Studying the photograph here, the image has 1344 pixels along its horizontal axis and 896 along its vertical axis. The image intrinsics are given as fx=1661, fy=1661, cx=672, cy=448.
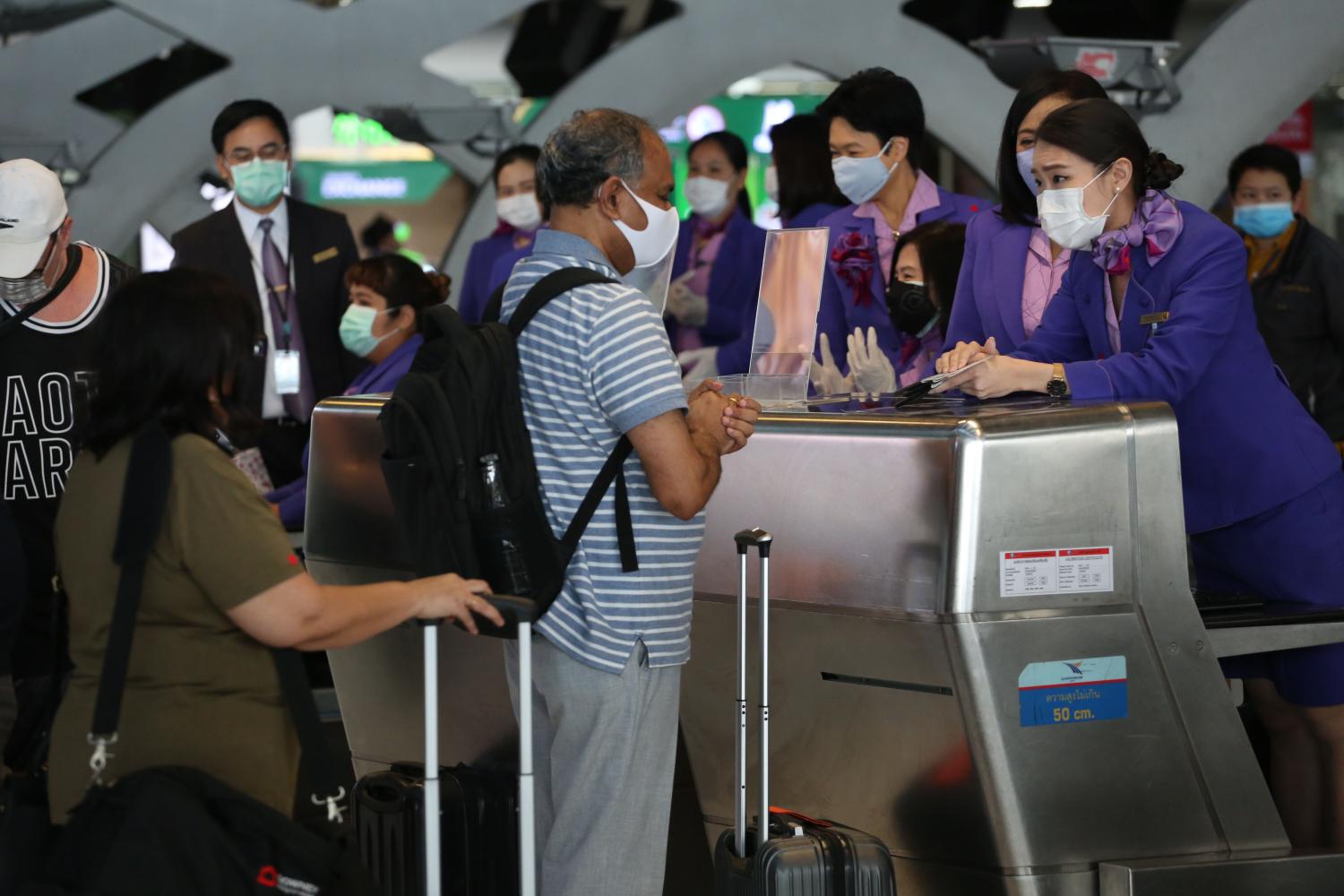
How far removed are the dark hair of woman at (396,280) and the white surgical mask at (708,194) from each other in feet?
3.58

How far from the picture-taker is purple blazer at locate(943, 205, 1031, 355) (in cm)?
411

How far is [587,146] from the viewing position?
2871 millimetres

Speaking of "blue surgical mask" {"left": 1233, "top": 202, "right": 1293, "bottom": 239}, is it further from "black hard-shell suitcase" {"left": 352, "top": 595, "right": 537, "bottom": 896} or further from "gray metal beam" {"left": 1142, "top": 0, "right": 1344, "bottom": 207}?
"black hard-shell suitcase" {"left": 352, "top": 595, "right": 537, "bottom": 896}

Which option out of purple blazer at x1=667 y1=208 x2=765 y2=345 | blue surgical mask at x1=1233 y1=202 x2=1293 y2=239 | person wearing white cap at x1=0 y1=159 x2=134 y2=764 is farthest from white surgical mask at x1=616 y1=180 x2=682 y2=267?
blue surgical mask at x1=1233 y1=202 x2=1293 y2=239

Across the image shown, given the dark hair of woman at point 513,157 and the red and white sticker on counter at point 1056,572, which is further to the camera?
the dark hair of woman at point 513,157

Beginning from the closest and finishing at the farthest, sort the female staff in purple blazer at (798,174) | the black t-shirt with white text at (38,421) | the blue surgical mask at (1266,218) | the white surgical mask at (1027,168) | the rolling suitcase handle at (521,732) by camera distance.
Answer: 1. the rolling suitcase handle at (521,732)
2. the black t-shirt with white text at (38,421)
3. the white surgical mask at (1027,168)
4. the female staff in purple blazer at (798,174)
5. the blue surgical mask at (1266,218)

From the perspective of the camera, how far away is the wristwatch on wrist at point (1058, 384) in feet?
11.0

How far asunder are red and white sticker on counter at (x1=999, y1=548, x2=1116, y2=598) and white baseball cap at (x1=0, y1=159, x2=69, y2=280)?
2.11 metres

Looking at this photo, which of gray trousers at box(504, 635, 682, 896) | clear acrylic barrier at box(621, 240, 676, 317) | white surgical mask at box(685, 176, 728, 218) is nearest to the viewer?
gray trousers at box(504, 635, 682, 896)

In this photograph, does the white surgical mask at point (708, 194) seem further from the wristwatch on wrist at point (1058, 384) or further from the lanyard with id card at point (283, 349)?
the wristwatch on wrist at point (1058, 384)

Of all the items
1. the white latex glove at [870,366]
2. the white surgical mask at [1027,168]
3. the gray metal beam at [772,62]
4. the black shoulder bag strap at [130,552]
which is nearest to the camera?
the black shoulder bag strap at [130,552]

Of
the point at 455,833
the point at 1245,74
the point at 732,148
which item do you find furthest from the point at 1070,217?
the point at 1245,74

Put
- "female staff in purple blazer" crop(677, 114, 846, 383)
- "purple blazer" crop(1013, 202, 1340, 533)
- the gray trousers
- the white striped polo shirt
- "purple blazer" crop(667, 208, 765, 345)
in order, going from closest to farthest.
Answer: the white striped polo shirt
the gray trousers
"purple blazer" crop(1013, 202, 1340, 533)
"female staff in purple blazer" crop(677, 114, 846, 383)
"purple blazer" crop(667, 208, 765, 345)

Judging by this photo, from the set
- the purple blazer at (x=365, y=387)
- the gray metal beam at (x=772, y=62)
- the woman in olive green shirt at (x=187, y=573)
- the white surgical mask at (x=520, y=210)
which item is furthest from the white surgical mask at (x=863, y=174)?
the gray metal beam at (x=772, y=62)
